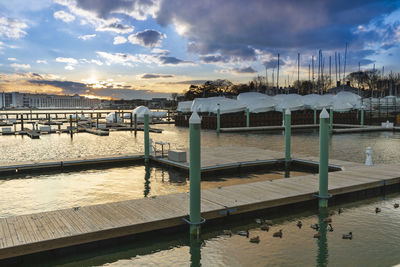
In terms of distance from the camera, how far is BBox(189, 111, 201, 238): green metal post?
662 cm

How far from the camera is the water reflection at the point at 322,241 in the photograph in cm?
629

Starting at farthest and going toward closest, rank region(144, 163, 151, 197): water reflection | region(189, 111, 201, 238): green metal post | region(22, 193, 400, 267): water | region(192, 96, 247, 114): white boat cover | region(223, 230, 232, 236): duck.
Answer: region(192, 96, 247, 114): white boat cover < region(144, 163, 151, 197): water reflection < region(223, 230, 232, 236): duck < region(189, 111, 201, 238): green metal post < region(22, 193, 400, 267): water

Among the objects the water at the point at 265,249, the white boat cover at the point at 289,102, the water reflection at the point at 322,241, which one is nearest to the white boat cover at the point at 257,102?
the white boat cover at the point at 289,102

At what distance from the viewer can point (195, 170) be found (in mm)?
6703

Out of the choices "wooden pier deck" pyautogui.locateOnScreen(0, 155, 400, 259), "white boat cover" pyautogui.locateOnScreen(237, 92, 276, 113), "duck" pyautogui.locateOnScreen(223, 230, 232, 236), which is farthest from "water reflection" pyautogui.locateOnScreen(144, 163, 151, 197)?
"white boat cover" pyautogui.locateOnScreen(237, 92, 276, 113)

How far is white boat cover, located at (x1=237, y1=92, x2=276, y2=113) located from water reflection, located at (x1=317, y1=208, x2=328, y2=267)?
123ft

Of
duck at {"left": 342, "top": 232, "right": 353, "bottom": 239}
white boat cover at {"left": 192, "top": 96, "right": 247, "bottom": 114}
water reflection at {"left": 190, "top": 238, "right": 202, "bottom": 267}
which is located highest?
white boat cover at {"left": 192, "top": 96, "right": 247, "bottom": 114}

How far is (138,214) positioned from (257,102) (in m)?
40.7

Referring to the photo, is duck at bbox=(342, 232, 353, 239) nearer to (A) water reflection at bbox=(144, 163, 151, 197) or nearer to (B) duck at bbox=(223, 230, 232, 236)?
(B) duck at bbox=(223, 230, 232, 236)

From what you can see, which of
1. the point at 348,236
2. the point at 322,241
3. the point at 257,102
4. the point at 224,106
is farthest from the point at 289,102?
the point at 322,241

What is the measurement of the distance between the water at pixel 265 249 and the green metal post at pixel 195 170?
0.54m

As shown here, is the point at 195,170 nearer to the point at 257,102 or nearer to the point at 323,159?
the point at 323,159

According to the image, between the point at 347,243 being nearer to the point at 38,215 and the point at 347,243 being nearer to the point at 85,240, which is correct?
the point at 85,240

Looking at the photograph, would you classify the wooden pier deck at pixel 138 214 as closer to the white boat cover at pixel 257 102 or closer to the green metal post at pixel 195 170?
the green metal post at pixel 195 170
